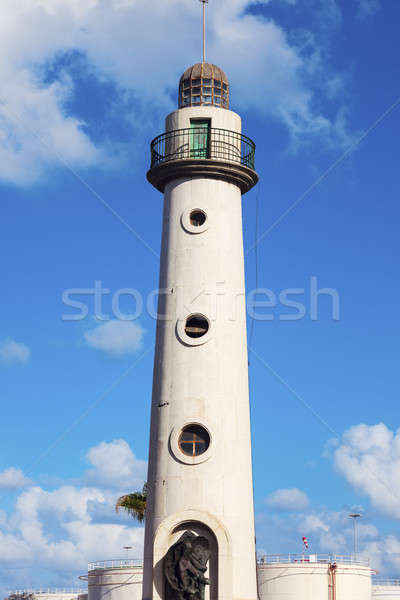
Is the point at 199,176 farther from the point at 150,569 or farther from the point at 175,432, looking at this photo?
the point at 150,569

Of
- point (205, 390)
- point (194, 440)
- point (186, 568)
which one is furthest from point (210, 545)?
point (205, 390)

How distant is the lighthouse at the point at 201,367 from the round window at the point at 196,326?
0.15 ft

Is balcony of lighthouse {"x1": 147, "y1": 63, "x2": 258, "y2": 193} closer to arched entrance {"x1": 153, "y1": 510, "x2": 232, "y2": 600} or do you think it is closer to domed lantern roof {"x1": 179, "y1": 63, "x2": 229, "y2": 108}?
domed lantern roof {"x1": 179, "y1": 63, "x2": 229, "y2": 108}

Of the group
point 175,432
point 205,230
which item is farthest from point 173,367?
point 205,230

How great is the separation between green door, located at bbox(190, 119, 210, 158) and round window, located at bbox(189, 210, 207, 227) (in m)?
2.16

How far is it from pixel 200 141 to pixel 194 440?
11.0 m

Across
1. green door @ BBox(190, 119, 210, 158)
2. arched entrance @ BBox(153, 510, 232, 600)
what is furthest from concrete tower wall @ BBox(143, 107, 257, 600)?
green door @ BBox(190, 119, 210, 158)

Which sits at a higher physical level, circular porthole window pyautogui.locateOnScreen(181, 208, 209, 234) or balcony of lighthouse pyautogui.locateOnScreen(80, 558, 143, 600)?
circular porthole window pyautogui.locateOnScreen(181, 208, 209, 234)

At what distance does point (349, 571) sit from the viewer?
161 ft

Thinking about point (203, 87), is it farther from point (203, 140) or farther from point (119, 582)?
point (119, 582)

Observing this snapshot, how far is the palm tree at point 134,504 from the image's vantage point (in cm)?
5109

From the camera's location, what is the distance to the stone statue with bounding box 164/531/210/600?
99.9ft

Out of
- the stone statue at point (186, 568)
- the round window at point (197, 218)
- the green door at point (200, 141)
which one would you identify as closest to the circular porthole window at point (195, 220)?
the round window at point (197, 218)

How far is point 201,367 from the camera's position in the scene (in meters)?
33.3
